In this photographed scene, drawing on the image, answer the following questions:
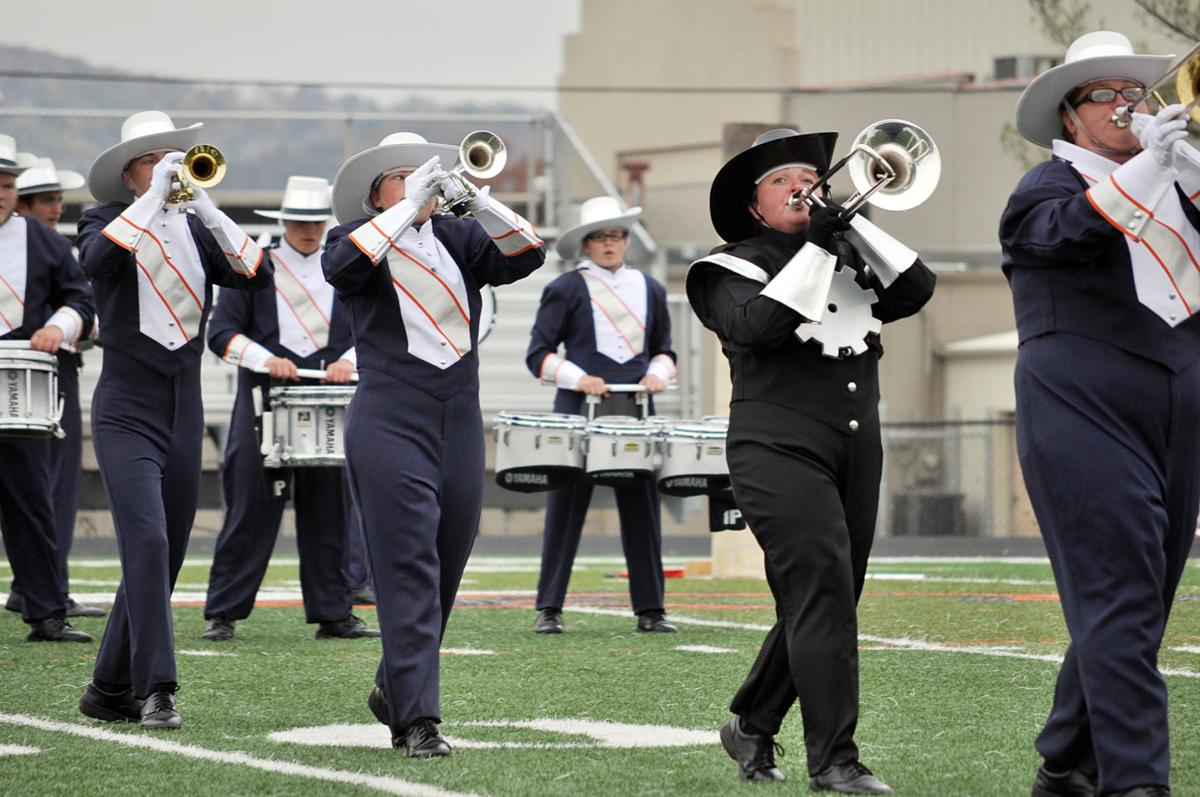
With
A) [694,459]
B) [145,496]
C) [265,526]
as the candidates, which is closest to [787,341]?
[145,496]

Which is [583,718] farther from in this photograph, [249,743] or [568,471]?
[568,471]

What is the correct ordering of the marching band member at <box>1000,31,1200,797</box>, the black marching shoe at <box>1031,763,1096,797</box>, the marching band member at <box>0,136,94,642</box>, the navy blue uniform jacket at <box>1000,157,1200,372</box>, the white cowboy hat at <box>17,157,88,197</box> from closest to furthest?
the marching band member at <box>1000,31,1200,797</box> < the navy blue uniform jacket at <box>1000,157,1200,372</box> < the black marching shoe at <box>1031,763,1096,797</box> < the marching band member at <box>0,136,94,642</box> < the white cowboy hat at <box>17,157,88,197</box>

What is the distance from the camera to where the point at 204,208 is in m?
7.13

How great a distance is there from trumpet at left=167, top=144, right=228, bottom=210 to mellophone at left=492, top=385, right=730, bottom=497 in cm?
321

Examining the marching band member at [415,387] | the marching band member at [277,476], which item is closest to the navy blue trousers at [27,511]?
the marching band member at [277,476]

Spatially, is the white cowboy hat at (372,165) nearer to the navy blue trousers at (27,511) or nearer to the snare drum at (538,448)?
the snare drum at (538,448)

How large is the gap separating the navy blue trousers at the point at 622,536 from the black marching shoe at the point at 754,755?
4.54 meters

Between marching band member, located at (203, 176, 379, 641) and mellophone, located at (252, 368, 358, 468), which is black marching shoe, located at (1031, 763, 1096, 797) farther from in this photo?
marching band member, located at (203, 176, 379, 641)

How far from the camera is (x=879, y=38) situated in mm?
39594

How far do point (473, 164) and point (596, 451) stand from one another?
3.84 m

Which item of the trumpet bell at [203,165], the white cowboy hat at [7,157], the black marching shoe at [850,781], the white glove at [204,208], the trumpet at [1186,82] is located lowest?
the black marching shoe at [850,781]

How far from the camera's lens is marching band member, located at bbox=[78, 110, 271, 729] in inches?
271

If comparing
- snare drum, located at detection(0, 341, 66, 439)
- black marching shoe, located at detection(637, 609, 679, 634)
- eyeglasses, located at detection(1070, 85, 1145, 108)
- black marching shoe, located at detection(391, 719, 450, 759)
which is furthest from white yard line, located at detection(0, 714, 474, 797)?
black marching shoe, located at detection(637, 609, 679, 634)

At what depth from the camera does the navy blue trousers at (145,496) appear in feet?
22.5
